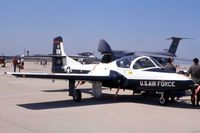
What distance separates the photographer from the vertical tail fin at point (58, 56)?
17203 millimetres

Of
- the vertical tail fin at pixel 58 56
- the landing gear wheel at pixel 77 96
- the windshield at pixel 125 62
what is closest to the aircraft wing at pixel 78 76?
the windshield at pixel 125 62

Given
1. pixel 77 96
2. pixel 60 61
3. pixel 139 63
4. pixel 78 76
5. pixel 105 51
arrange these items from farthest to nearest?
pixel 60 61, pixel 105 51, pixel 77 96, pixel 139 63, pixel 78 76

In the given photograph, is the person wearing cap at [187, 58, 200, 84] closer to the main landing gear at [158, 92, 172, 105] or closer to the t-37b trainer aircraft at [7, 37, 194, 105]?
the t-37b trainer aircraft at [7, 37, 194, 105]

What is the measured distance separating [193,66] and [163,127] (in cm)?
475

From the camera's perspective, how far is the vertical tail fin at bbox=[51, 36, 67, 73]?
17.2 metres

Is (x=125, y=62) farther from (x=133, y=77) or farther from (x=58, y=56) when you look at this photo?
(x=58, y=56)

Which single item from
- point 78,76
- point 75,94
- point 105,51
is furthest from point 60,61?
point 78,76

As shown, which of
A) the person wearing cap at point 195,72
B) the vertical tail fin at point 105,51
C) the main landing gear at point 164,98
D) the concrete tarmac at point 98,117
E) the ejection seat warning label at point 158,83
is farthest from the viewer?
the vertical tail fin at point 105,51

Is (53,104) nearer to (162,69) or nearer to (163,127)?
(162,69)

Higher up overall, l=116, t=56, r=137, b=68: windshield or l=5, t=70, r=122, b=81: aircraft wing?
l=116, t=56, r=137, b=68: windshield

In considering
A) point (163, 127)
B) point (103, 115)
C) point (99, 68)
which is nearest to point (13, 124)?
point (103, 115)

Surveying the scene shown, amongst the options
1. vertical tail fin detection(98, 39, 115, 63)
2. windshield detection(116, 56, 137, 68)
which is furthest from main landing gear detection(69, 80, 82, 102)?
vertical tail fin detection(98, 39, 115, 63)

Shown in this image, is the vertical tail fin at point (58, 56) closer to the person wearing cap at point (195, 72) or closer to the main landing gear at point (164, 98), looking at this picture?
the main landing gear at point (164, 98)

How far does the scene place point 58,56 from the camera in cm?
1742
